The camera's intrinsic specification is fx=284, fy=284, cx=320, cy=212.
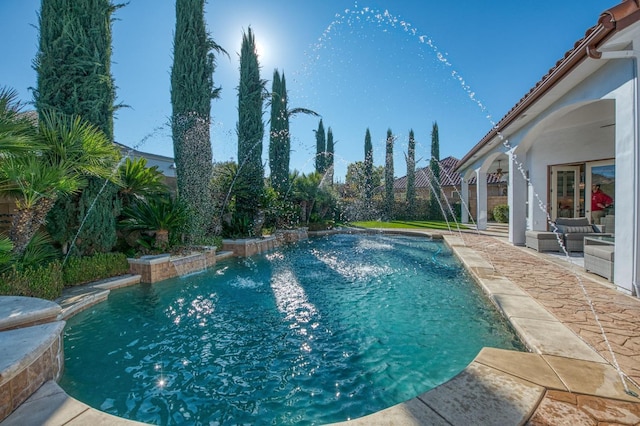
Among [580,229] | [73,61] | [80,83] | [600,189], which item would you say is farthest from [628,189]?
[73,61]

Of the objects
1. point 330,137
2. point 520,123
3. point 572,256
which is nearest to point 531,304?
point 572,256

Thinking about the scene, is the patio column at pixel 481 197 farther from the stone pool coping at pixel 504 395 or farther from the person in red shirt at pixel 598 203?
the stone pool coping at pixel 504 395

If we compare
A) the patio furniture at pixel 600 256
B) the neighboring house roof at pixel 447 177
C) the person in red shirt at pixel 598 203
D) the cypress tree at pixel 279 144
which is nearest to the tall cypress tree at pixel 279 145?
the cypress tree at pixel 279 144

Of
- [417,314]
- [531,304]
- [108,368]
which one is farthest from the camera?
[417,314]

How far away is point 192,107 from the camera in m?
9.30

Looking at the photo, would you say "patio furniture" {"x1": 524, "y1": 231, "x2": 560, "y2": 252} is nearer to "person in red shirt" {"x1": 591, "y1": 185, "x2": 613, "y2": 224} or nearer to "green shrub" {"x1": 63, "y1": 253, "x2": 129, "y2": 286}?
"person in red shirt" {"x1": 591, "y1": 185, "x2": 613, "y2": 224}

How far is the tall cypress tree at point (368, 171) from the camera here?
24.5 m

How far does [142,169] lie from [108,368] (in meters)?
5.44

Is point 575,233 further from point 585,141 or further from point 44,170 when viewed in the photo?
point 44,170

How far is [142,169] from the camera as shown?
716 centimetres

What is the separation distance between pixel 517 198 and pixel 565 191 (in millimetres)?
2944

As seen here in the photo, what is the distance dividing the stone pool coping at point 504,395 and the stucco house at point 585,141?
2950mm

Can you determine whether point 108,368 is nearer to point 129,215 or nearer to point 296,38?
point 129,215

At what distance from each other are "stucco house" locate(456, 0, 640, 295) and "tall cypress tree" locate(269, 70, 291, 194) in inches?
349
